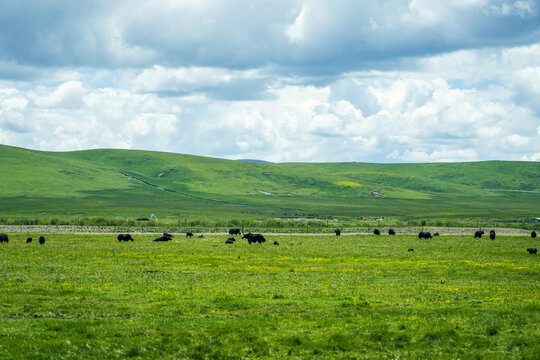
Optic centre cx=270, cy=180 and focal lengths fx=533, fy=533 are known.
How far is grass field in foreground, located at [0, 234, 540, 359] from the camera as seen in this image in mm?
15703

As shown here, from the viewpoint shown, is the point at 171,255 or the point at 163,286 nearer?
the point at 163,286

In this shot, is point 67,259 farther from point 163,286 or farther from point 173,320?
point 173,320

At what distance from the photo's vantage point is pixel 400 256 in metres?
46.5

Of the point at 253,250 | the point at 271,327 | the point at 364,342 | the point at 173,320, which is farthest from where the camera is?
the point at 253,250

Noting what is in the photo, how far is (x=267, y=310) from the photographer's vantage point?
21.2 metres

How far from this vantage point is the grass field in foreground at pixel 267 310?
51.5ft

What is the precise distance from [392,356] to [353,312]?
5624 mm

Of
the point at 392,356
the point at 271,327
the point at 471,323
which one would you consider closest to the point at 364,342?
the point at 392,356

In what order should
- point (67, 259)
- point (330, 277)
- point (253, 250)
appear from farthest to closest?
point (253, 250) < point (67, 259) < point (330, 277)

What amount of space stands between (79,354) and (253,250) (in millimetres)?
37388

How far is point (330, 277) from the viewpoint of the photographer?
104ft

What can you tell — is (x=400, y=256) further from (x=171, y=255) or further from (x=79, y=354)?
(x=79, y=354)

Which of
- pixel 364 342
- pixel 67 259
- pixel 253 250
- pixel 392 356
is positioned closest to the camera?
pixel 392 356

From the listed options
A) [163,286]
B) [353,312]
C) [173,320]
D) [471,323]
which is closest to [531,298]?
[471,323]
